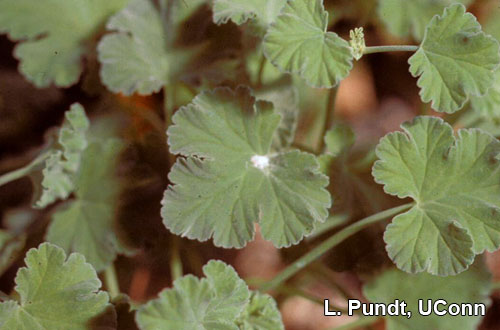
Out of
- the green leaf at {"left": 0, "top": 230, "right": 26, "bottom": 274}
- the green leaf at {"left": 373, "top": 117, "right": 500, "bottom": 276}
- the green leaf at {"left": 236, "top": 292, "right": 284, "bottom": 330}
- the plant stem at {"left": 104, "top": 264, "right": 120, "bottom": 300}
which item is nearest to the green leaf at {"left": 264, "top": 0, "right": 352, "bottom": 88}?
the green leaf at {"left": 373, "top": 117, "right": 500, "bottom": 276}

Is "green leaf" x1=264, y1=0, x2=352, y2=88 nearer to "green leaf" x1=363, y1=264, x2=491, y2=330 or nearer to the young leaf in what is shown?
the young leaf

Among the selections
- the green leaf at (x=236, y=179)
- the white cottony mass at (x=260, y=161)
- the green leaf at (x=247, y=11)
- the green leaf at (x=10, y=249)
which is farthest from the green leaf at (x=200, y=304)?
the green leaf at (x=10, y=249)

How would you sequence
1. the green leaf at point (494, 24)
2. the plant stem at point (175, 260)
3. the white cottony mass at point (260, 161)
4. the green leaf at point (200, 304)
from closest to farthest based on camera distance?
the green leaf at point (200, 304) < the white cottony mass at point (260, 161) < the plant stem at point (175, 260) < the green leaf at point (494, 24)

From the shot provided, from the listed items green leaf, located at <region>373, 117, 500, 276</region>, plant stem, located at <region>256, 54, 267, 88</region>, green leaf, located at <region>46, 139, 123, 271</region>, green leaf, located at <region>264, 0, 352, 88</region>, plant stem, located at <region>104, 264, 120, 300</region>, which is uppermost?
green leaf, located at <region>264, 0, 352, 88</region>

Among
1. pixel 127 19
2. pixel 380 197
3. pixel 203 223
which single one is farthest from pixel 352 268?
pixel 127 19

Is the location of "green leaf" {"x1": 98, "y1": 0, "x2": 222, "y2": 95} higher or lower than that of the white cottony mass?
higher

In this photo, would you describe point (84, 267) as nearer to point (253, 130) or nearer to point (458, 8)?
point (253, 130)

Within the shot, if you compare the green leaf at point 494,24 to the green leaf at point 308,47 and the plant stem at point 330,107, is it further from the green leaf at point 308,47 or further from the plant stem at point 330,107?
the green leaf at point 308,47
